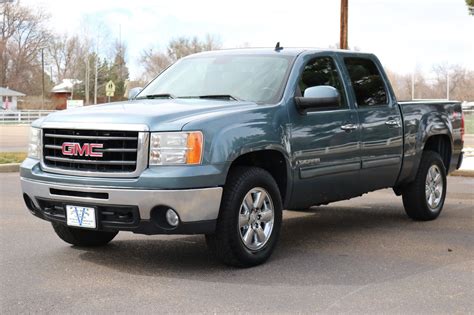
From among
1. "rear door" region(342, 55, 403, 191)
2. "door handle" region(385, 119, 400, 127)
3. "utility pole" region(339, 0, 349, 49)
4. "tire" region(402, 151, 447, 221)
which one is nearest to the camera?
"rear door" region(342, 55, 403, 191)

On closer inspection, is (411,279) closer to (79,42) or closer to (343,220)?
(343,220)

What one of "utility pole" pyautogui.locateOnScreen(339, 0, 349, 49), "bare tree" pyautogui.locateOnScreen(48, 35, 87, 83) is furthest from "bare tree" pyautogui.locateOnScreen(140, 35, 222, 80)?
"utility pole" pyautogui.locateOnScreen(339, 0, 349, 49)

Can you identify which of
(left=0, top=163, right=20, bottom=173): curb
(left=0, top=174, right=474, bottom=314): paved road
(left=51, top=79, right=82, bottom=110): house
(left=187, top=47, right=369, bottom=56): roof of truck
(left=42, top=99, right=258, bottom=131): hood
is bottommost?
(left=0, top=174, right=474, bottom=314): paved road

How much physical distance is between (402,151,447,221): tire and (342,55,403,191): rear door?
0.56 m

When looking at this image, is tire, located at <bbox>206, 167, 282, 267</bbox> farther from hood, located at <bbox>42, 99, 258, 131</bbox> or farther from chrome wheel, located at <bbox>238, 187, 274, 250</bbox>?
hood, located at <bbox>42, 99, 258, 131</bbox>

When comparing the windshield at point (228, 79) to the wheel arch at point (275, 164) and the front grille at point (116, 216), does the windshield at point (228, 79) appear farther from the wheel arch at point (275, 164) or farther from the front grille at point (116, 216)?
the front grille at point (116, 216)

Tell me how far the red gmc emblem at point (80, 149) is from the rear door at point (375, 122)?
2.90 m

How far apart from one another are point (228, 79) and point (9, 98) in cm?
7858

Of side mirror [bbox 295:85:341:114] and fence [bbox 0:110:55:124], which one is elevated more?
side mirror [bbox 295:85:341:114]

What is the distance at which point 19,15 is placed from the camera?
8725cm

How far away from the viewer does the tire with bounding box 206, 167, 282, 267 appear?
5.74 metres

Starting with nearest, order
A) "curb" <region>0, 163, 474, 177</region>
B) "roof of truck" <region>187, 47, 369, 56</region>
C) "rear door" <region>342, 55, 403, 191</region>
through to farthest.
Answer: "roof of truck" <region>187, 47, 369, 56</region>
"rear door" <region>342, 55, 403, 191</region>
"curb" <region>0, 163, 474, 177</region>

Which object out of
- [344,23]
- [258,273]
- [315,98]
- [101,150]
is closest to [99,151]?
[101,150]

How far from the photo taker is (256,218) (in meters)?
6.05
